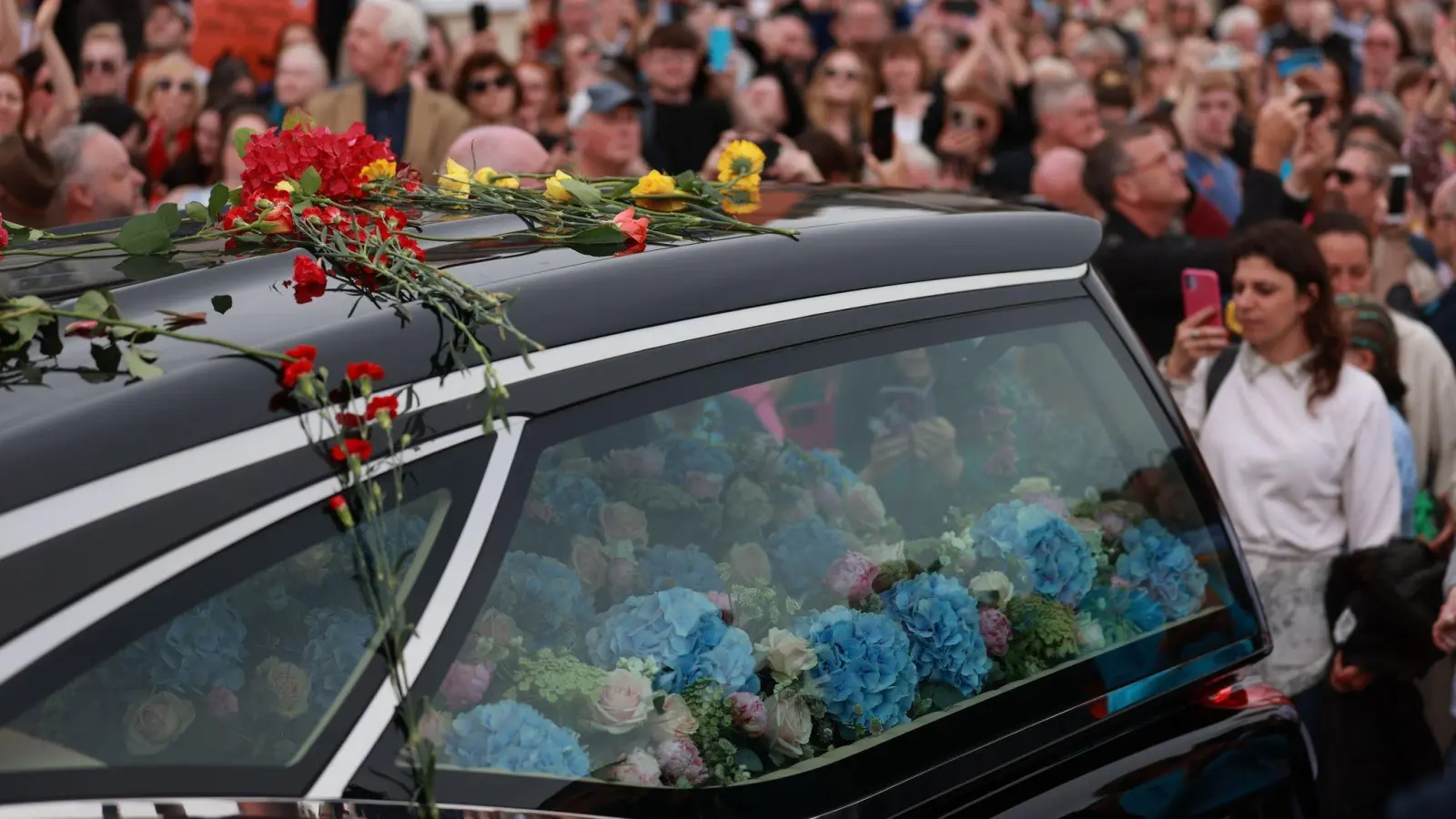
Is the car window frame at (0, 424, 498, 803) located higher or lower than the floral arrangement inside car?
higher

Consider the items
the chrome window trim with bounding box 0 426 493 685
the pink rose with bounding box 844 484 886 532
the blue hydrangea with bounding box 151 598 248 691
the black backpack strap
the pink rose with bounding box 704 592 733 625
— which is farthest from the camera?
the black backpack strap

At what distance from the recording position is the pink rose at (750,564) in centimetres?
226

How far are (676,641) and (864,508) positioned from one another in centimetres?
44

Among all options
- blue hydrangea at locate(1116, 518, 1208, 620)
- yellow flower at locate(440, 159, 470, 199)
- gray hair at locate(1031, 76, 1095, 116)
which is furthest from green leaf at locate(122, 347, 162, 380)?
gray hair at locate(1031, 76, 1095, 116)

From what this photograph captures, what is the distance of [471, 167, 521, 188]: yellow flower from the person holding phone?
239 centimetres

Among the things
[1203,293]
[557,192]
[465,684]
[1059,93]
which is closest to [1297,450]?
[1203,293]

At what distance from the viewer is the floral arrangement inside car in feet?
6.43

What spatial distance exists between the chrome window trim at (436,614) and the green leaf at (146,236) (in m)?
0.60

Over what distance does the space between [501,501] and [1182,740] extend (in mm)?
1286

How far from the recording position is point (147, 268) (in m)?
2.12

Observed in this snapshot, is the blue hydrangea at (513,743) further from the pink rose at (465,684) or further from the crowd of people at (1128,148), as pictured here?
the crowd of people at (1128,148)

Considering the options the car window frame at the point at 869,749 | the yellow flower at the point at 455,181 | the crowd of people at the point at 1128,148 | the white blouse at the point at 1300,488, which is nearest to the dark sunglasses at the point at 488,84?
the crowd of people at the point at 1128,148

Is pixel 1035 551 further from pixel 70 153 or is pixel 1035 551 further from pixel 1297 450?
pixel 70 153

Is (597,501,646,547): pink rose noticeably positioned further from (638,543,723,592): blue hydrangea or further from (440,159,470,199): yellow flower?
(440,159,470,199): yellow flower
